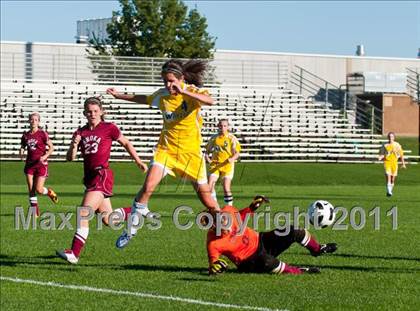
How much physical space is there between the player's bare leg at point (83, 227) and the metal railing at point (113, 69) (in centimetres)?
3067

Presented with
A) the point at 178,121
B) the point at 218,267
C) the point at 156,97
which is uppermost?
the point at 156,97

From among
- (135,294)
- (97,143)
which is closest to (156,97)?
(97,143)

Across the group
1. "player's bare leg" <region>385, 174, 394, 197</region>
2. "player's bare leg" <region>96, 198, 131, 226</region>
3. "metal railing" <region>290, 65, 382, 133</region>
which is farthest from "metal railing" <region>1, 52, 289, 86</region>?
"player's bare leg" <region>96, 198, 131, 226</region>

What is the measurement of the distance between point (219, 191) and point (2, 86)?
16576 millimetres

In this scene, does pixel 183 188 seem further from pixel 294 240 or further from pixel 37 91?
pixel 294 240

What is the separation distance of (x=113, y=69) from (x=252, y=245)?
3536 cm

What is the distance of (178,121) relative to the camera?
10523 millimetres

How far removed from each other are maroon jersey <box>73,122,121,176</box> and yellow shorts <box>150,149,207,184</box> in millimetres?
977

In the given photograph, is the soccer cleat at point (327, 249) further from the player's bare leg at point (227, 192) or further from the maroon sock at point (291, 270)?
the player's bare leg at point (227, 192)

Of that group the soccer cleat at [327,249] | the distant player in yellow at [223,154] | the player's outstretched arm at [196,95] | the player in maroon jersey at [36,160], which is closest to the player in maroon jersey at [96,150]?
the player's outstretched arm at [196,95]

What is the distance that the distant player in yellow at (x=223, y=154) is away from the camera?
20.4 m

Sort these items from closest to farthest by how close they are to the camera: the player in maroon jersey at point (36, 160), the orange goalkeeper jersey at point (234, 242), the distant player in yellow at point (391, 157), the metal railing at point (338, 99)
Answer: the orange goalkeeper jersey at point (234, 242) → the player in maroon jersey at point (36, 160) → the distant player in yellow at point (391, 157) → the metal railing at point (338, 99)

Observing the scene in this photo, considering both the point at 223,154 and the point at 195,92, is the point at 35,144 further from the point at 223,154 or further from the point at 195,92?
the point at 195,92

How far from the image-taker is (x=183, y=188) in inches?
1227
